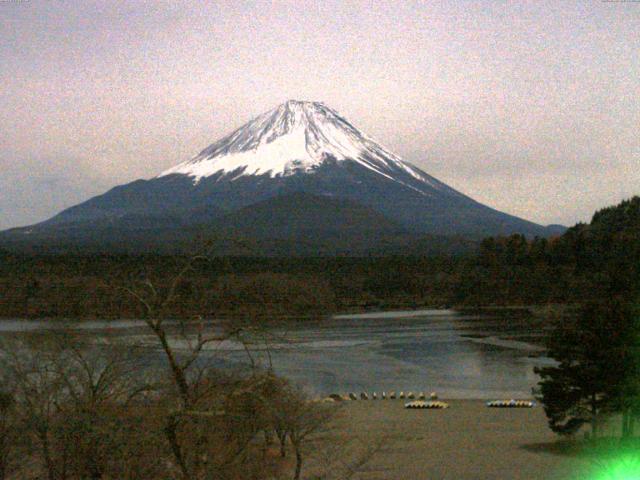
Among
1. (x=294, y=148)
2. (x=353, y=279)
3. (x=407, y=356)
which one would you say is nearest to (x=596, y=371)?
(x=407, y=356)

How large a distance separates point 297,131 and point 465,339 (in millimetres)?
147887

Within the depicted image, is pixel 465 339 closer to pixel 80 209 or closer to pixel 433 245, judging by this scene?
pixel 433 245

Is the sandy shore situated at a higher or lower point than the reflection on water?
lower

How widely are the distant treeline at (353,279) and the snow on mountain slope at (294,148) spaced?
96397 millimetres

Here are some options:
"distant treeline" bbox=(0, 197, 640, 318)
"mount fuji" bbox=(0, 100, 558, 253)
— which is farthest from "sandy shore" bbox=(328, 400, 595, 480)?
"mount fuji" bbox=(0, 100, 558, 253)

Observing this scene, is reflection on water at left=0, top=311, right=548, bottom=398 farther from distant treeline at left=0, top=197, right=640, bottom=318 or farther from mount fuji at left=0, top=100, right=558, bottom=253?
mount fuji at left=0, top=100, right=558, bottom=253

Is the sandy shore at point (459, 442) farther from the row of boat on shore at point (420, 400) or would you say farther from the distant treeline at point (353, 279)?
the distant treeline at point (353, 279)

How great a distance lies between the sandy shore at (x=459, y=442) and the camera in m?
16.2

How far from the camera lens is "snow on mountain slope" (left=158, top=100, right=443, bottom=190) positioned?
18141 cm

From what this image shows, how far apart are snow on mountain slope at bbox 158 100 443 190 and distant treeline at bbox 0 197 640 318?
96.4 m

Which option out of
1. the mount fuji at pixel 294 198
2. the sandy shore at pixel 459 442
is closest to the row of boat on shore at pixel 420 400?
the sandy shore at pixel 459 442

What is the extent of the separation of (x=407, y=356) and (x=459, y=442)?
17.6m

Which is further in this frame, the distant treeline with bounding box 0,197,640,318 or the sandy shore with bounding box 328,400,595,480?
the distant treeline with bounding box 0,197,640,318

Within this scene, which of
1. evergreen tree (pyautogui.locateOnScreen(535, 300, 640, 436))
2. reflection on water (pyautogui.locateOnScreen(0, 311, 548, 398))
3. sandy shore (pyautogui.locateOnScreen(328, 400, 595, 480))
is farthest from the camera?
reflection on water (pyautogui.locateOnScreen(0, 311, 548, 398))
